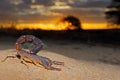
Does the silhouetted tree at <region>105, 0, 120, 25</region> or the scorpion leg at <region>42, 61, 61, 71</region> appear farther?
the silhouetted tree at <region>105, 0, 120, 25</region>

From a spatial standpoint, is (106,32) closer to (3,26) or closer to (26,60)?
(3,26)

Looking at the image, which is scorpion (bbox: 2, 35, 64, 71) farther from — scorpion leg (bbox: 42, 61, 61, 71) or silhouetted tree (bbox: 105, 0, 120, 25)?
silhouetted tree (bbox: 105, 0, 120, 25)

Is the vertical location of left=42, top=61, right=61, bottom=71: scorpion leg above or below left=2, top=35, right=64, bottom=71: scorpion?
below

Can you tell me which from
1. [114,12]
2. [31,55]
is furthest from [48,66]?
[114,12]

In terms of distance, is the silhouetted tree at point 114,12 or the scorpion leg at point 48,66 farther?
the silhouetted tree at point 114,12

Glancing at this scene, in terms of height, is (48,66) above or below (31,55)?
below

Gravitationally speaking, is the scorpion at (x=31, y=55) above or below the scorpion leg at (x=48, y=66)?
above

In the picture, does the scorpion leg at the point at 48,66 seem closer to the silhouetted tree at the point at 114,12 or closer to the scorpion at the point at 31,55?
the scorpion at the point at 31,55

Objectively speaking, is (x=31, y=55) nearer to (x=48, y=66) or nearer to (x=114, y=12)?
(x=48, y=66)

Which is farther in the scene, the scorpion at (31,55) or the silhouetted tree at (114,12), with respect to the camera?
the silhouetted tree at (114,12)

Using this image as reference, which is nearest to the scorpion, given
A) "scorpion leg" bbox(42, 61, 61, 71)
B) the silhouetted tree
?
"scorpion leg" bbox(42, 61, 61, 71)

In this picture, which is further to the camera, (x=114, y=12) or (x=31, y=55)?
(x=114, y=12)

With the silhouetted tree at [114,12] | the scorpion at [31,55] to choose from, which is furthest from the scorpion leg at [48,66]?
the silhouetted tree at [114,12]
